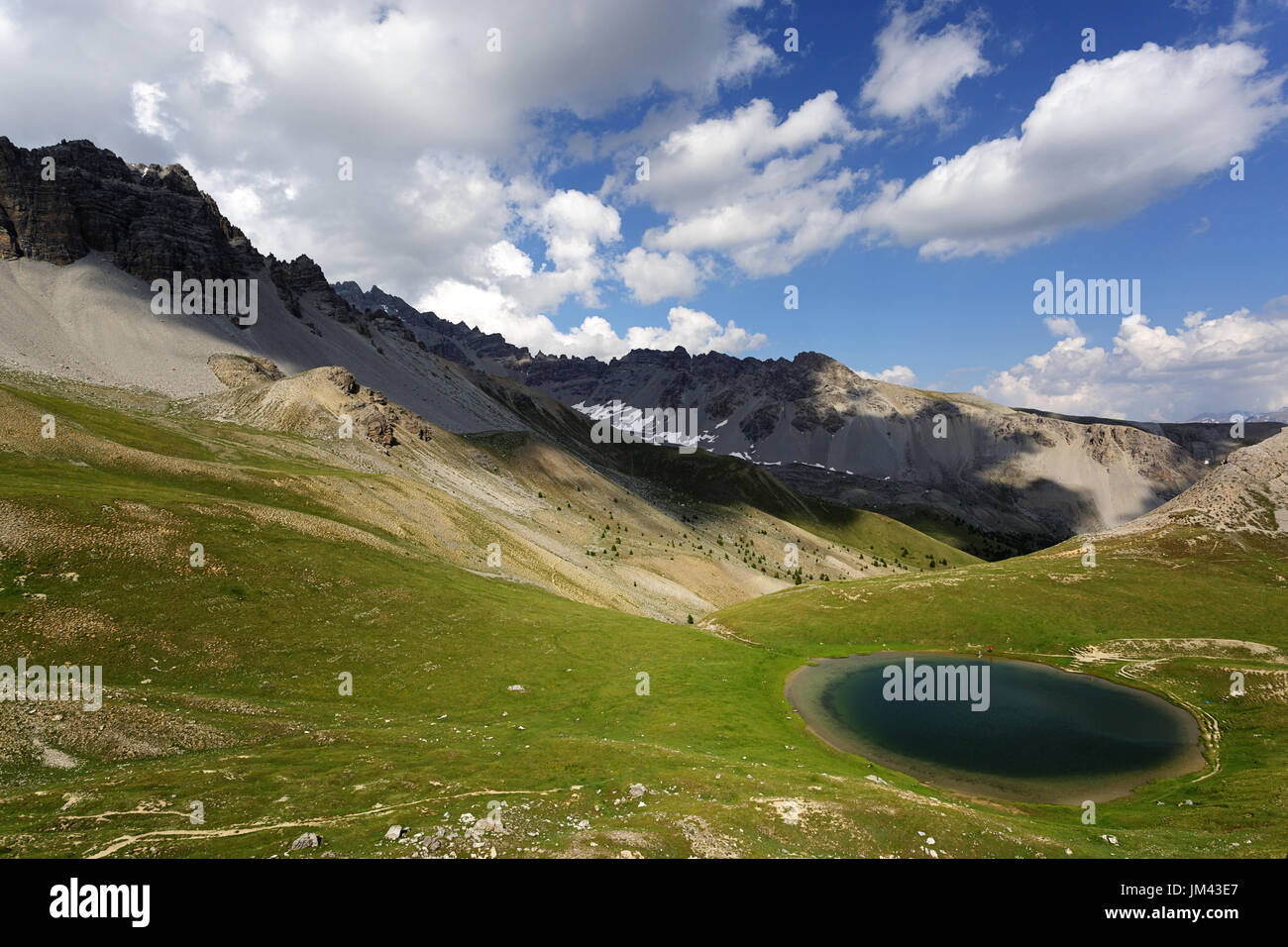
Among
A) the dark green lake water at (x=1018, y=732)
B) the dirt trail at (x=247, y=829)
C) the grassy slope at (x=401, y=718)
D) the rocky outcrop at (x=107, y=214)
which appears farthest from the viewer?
the rocky outcrop at (x=107, y=214)

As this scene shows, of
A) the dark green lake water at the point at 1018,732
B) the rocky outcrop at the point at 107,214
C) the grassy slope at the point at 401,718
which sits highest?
the rocky outcrop at the point at 107,214

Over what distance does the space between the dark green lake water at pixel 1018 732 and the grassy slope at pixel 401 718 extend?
123 inches

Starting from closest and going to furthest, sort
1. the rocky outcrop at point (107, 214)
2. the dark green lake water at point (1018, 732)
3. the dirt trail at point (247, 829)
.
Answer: the dirt trail at point (247, 829), the dark green lake water at point (1018, 732), the rocky outcrop at point (107, 214)

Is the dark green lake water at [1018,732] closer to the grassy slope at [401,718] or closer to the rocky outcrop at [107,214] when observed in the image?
the grassy slope at [401,718]

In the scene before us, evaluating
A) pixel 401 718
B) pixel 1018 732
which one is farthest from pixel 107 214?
pixel 1018 732

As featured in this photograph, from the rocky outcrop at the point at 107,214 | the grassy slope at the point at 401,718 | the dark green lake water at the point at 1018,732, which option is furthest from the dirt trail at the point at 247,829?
the rocky outcrop at the point at 107,214

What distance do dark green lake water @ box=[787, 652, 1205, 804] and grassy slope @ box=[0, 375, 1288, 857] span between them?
311 centimetres

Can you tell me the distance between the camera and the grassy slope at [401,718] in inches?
796

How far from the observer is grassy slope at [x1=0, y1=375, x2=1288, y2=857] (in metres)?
20.2

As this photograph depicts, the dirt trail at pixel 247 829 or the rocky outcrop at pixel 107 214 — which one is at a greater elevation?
the rocky outcrop at pixel 107 214

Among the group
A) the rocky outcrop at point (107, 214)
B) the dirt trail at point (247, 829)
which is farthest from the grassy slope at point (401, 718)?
the rocky outcrop at point (107, 214)

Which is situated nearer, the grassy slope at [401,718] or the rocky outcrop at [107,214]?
the grassy slope at [401,718]

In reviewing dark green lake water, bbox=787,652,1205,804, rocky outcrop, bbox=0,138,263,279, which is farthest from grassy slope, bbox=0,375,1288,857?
rocky outcrop, bbox=0,138,263,279
